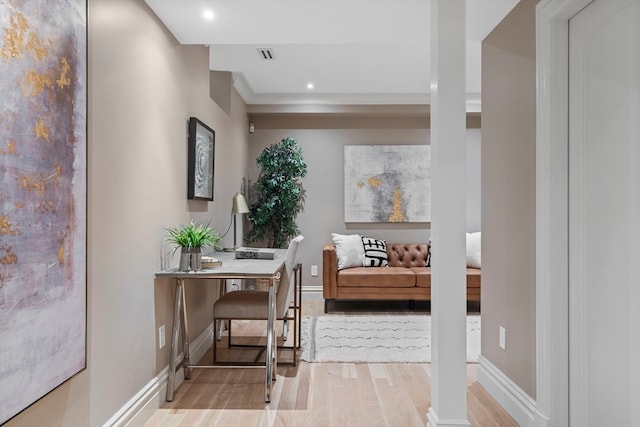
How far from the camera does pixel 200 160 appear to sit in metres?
3.23

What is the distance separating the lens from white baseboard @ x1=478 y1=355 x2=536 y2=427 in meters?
2.19

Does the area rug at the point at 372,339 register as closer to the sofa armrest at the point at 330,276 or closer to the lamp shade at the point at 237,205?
the sofa armrest at the point at 330,276

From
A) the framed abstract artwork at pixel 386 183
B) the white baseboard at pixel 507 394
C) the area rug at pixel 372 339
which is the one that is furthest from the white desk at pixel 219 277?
the framed abstract artwork at pixel 386 183

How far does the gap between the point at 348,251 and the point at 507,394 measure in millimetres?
2862

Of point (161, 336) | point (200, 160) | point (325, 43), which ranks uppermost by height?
point (325, 43)

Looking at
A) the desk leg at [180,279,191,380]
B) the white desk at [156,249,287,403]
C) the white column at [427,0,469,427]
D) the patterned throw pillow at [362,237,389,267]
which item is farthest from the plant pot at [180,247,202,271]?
the patterned throw pillow at [362,237,389,267]

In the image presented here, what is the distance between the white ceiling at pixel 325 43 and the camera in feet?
7.91

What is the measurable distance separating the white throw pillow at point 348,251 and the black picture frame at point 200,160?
202cm

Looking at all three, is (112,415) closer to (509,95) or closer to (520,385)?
(520,385)

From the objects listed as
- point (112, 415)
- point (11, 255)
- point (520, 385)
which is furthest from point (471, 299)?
point (11, 255)

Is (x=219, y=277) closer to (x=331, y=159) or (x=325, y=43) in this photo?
(x=325, y=43)

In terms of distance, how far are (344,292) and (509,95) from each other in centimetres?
297

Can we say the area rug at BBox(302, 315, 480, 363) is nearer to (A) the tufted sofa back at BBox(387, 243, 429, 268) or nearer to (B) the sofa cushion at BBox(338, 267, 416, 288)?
(B) the sofa cushion at BBox(338, 267, 416, 288)

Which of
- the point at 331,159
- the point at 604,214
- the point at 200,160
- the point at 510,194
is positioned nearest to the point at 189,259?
the point at 200,160
